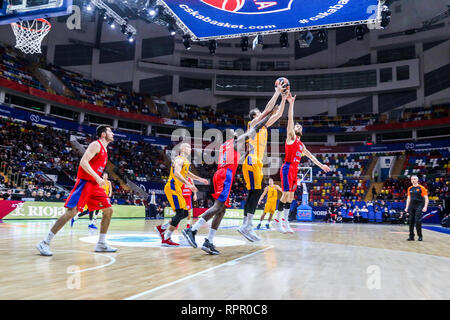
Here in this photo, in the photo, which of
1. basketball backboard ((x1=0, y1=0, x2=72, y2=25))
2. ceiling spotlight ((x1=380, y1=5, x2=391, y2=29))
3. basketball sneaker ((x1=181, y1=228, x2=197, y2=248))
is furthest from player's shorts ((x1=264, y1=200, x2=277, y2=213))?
ceiling spotlight ((x1=380, y1=5, x2=391, y2=29))

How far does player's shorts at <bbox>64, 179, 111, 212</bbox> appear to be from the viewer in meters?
4.69

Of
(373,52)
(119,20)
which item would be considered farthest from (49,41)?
(373,52)

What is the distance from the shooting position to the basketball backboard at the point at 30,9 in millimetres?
6375

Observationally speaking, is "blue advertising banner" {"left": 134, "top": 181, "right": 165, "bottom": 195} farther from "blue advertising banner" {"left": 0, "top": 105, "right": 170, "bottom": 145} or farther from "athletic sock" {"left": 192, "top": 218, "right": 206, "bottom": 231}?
"athletic sock" {"left": 192, "top": 218, "right": 206, "bottom": 231}

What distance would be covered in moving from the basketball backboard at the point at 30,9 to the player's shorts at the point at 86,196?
3636 mm

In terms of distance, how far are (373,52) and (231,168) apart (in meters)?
38.3

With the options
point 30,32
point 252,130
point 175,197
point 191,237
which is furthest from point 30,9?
point 30,32

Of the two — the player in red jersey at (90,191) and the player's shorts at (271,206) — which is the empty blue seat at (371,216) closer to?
the player's shorts at (271,206)

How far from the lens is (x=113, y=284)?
9.38 feet

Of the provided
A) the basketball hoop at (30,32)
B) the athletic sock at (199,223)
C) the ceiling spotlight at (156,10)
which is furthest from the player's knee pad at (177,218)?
the ceiling spotlight at (156,10)

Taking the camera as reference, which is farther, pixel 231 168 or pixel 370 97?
pixel 370 97

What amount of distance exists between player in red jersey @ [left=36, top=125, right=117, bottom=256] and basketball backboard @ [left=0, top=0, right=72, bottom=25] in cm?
303

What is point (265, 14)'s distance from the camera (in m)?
15.3
